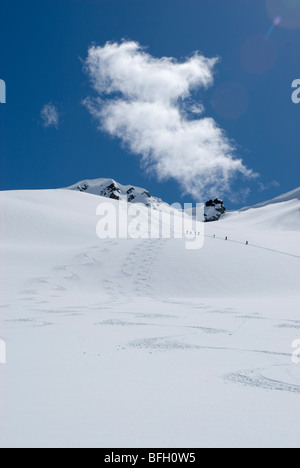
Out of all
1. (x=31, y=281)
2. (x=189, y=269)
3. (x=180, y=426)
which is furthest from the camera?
(x=189, y=269)

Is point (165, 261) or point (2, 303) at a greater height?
point (165, 261)

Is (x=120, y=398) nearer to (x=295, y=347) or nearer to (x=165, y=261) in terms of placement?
(x=295, y=347)

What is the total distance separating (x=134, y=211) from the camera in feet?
137

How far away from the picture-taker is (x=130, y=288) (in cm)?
1644

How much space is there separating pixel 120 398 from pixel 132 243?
2132 cm

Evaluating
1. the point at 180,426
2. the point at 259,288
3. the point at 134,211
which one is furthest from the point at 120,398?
the point at 134,211

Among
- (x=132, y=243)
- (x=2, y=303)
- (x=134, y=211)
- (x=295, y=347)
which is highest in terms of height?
(x=134, y=211)

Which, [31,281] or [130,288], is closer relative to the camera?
[31,281]

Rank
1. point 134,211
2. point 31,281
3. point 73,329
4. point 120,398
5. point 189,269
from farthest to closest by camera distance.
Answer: point 134,211
point 189,269
point 31,281
point 73,329
point 120,398

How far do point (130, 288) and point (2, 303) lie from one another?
7579mm
